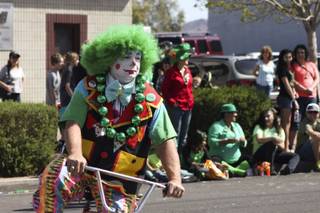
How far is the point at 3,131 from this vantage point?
12.0 meters

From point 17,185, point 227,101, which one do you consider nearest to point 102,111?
point 17,185

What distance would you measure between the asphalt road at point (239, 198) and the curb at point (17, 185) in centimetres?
22

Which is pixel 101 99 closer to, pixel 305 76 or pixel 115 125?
pixel 115 125

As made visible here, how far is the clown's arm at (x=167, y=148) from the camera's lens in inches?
205

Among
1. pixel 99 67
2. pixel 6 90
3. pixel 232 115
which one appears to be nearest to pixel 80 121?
pixel 99 67

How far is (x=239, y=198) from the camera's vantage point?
1050 cm

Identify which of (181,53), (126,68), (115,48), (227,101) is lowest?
(227,101)

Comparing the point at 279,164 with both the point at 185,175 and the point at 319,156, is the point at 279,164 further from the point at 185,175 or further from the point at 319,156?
the point at 185,175

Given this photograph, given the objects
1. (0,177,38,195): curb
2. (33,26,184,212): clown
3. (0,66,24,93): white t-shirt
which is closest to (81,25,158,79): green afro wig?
(33,26,184,212): clown

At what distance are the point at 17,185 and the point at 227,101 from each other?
3985 millimetres

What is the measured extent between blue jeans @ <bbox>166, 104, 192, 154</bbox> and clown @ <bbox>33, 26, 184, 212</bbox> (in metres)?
7.27

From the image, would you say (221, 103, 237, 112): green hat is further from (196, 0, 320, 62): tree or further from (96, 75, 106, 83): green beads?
(96, 75, 106, 83): green beads

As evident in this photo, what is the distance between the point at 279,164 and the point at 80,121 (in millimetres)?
8356

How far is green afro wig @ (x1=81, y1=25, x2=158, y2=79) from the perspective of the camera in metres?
5.39
